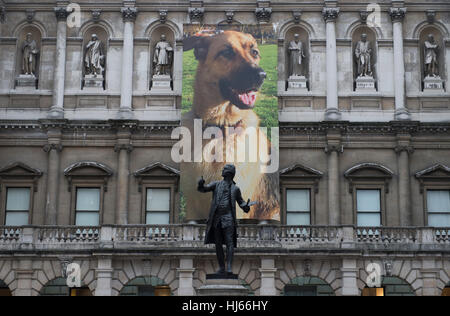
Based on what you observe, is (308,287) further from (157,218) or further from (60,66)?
(60,66)

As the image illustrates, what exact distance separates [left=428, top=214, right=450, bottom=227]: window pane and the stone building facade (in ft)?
0.19

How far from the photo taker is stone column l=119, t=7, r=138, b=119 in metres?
37.3

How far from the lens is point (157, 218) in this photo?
36.6 metres

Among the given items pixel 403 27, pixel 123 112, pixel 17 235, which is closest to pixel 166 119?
pixel 123 112

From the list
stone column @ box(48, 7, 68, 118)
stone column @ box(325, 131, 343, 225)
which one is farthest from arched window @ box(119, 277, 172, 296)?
stone column @ box(48, 7, 68, 118)

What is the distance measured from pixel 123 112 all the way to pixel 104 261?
703 centimetres

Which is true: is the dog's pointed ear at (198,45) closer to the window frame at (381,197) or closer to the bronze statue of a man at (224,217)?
the window frame at (381,197)

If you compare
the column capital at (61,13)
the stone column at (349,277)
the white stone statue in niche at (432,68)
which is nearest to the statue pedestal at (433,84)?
the white stone statue in niche at (432,68)

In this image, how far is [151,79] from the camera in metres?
38.2

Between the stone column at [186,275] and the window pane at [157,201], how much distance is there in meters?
3.86

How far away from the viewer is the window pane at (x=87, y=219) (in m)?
36.5

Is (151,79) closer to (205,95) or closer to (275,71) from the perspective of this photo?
(205,95)

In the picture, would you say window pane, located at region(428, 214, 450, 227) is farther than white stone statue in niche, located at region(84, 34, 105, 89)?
No

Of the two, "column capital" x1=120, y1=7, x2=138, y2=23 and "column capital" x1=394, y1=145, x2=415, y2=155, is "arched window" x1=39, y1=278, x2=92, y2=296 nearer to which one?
"column capital" x1=120, y1=7, x2=138, y2=23
